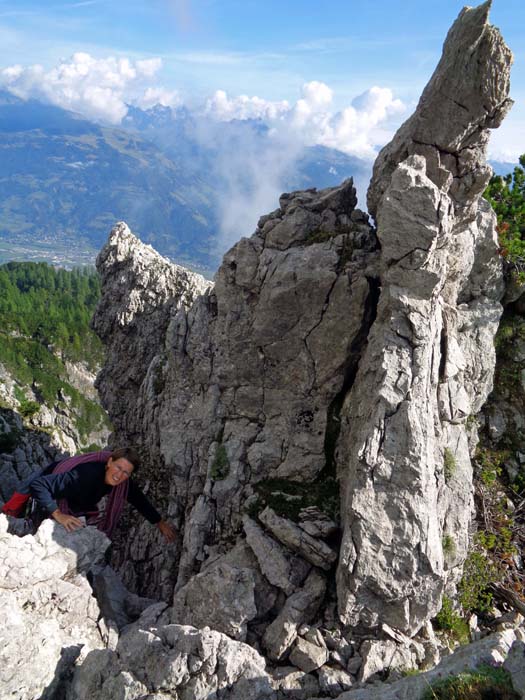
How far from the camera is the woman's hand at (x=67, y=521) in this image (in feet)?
54.6

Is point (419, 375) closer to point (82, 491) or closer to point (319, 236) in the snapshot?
point (319, 236)

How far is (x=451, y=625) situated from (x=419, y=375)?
7937mm

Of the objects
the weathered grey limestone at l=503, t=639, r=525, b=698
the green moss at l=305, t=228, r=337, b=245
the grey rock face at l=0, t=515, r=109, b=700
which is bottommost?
the grey rock face at l=0, t=515, r=109, b=700

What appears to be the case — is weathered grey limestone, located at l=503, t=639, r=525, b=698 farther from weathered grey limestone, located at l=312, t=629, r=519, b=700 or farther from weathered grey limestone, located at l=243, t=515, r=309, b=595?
weathered grey limestone, located at l=243, t=515, r=309, b=595

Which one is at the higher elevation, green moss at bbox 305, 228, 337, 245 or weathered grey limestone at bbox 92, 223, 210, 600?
green moss at bbox 305, 228, 337, 245

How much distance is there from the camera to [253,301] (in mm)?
19734

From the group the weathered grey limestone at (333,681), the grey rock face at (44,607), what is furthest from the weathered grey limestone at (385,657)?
the grey rock face at (44,607)

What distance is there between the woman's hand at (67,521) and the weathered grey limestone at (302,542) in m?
6.57

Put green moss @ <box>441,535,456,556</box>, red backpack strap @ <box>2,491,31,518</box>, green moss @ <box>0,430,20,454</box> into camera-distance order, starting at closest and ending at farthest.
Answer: green moss @ <box>441,535,456,556</box>
red backpack strap @ <box>2,491,31,518</box>
green moss @ <box>0,430,20,454</box>

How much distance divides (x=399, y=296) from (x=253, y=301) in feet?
20.4

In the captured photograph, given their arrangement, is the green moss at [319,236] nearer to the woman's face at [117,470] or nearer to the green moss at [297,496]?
the green moss at [297,496]

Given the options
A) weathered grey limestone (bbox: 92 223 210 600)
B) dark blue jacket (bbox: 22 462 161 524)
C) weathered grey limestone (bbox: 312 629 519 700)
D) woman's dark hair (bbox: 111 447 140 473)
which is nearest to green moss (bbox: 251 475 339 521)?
woman's dark hair (bbox: 111 447 140 473)

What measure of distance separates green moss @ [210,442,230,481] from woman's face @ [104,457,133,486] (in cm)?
311

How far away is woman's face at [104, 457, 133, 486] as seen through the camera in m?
17.2
